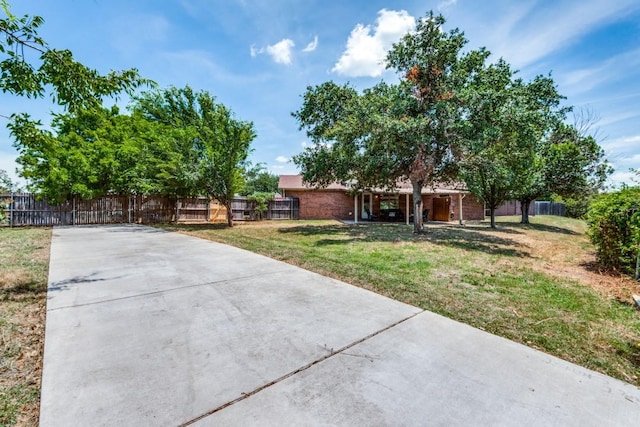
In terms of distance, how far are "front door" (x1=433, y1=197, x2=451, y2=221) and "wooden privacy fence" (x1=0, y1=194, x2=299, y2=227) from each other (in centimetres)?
1129

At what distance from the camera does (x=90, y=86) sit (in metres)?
3.99

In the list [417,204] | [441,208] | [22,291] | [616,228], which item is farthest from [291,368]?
[441,208]

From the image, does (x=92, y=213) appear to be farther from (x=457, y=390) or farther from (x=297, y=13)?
(x=457, y=390)

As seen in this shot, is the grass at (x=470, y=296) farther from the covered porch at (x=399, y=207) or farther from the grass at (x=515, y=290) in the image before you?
the covered porch at (x=399, y=207)

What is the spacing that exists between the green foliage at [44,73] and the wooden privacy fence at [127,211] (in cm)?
1425

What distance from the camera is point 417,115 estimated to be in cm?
1063

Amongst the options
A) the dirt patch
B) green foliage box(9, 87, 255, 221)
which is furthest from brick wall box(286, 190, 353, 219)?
the dirt patch

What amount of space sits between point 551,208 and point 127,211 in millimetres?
39907

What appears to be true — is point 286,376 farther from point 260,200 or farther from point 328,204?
point 328,204

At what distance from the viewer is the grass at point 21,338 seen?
188cm

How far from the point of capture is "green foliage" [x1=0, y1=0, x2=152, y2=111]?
11.6ft

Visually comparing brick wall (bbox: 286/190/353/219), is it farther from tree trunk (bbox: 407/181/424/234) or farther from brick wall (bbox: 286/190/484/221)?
tree trunk (bbox: 407/181/424/234)

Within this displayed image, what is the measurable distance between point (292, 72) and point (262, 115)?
4.68 m

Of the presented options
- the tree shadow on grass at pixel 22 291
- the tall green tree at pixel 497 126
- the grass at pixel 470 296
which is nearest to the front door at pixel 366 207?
the tall green tree at pixel 497 126
